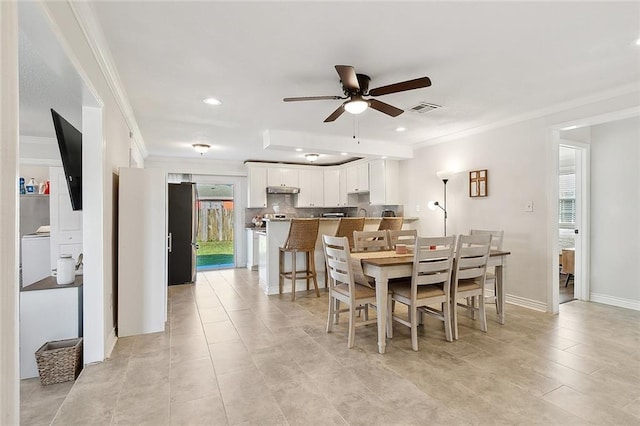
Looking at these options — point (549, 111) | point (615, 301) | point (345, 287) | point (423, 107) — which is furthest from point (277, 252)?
point (615, 301)

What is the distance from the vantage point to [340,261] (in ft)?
9.95

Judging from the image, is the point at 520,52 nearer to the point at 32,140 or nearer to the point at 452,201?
the point at 452,201

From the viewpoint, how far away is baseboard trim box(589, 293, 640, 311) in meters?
3.96

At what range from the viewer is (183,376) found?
7.90 ft

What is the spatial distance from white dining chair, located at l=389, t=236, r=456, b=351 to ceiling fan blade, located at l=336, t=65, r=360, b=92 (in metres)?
1.37

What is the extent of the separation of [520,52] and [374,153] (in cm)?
308

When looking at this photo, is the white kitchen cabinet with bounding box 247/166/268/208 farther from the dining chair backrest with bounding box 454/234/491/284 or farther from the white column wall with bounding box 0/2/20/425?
the white column wall with bounding box 0/2/20/425

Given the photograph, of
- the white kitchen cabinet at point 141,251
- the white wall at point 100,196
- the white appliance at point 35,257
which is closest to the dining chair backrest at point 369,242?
the white kitchen cabinet at point 141,251

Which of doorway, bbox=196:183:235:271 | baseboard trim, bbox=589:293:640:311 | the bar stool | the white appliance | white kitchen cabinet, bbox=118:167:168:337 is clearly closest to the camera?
white kitchen cabinet, bbox=118:167:168:337

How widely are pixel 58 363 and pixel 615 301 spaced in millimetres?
5979

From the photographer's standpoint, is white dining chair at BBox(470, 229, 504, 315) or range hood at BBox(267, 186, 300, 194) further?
range hood at BBox(267, 186, 300, 194)

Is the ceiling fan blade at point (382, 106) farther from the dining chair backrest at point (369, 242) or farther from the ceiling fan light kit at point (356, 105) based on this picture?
the dining chair backrest at point (369, 242)

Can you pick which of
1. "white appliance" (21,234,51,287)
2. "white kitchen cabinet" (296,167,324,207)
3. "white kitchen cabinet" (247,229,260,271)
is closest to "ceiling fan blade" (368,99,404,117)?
"white kitchen cabinet" (247,229,260,271)

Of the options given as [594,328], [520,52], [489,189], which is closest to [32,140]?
[520,52]
